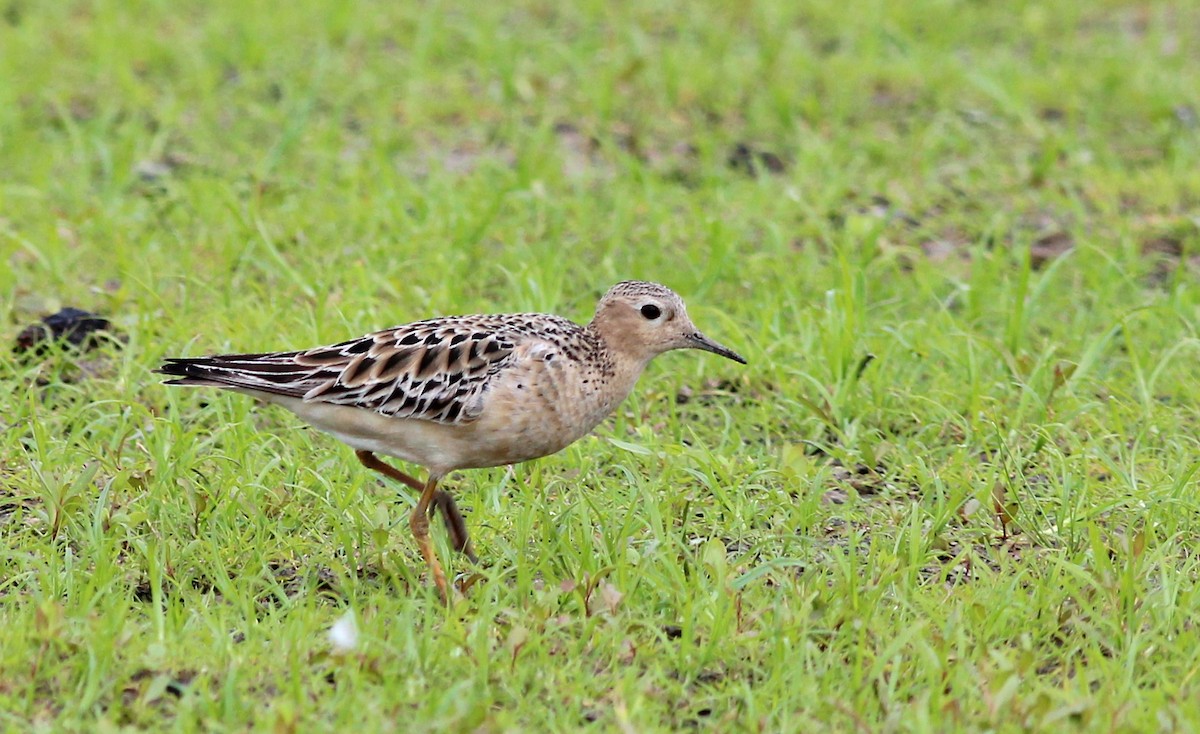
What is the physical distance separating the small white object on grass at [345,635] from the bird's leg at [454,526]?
2.77 ft

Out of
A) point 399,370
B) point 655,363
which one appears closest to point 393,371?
point 399,370

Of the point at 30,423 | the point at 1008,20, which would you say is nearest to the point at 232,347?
the point at 30,423

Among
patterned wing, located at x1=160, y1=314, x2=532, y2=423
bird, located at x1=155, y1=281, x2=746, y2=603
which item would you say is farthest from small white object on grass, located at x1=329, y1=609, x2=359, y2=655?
patterned wing, located at x1=160, y1=314, x2=532, y2=423

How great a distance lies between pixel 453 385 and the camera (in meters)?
6.36

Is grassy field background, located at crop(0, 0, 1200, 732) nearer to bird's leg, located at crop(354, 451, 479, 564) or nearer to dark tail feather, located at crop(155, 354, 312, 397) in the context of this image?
bird's leg, located at crop(354, 451, 479, 564)

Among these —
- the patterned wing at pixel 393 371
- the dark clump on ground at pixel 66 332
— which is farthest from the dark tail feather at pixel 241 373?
the dark clump on ground at pixel 66 332

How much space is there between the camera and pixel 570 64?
40.1 ft

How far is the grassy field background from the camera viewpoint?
551 cm

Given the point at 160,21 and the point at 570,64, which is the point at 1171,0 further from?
the point at 160,21

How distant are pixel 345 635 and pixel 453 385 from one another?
1.22m

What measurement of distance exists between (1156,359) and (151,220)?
566cm

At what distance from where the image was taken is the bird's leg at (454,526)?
6.39 meters

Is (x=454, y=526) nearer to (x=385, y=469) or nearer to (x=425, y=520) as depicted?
(x=425, y=520)

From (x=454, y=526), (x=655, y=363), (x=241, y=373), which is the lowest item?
(x=655, y=363)
